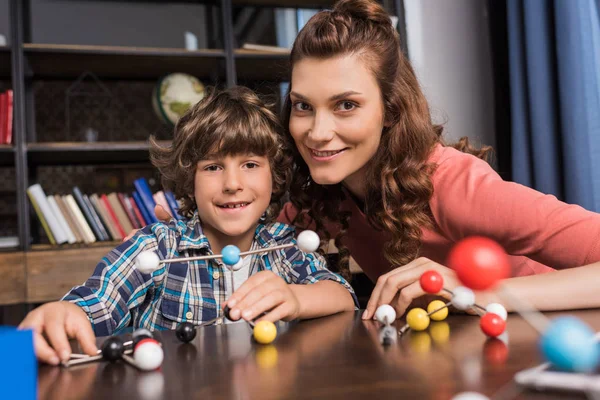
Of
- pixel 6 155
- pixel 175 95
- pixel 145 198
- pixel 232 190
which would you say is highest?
pixel 175 95

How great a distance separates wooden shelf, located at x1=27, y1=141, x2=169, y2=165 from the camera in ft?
8.07

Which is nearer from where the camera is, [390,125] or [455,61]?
[390,125]

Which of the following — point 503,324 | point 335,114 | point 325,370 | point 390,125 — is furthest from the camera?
point 390,125

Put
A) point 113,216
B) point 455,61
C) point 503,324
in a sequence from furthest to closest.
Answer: point 455,61, point 113,216, point 503,324

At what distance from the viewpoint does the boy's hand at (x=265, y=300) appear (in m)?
0.78

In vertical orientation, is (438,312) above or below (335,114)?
A: below

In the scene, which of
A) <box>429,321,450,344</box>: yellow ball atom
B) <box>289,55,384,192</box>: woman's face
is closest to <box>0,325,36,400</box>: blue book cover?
<box>429,321,450,344</box>: yellow ball atom

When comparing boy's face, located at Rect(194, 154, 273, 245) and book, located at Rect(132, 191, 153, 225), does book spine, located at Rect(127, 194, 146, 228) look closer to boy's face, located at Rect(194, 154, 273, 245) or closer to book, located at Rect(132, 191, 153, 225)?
book, located at Rect(132, 191, 153, 225)

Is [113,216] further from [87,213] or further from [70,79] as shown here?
[70,79]

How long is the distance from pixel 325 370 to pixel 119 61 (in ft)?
8.16

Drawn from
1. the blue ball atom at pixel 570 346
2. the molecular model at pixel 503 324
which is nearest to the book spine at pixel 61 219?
the molecular model at pixel 503 324

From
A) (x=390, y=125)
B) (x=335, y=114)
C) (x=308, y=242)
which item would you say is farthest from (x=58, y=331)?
(x=390, y=125)

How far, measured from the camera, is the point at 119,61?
272 cm

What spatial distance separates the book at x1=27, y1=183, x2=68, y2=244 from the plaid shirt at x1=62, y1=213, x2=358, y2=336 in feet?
4.57
